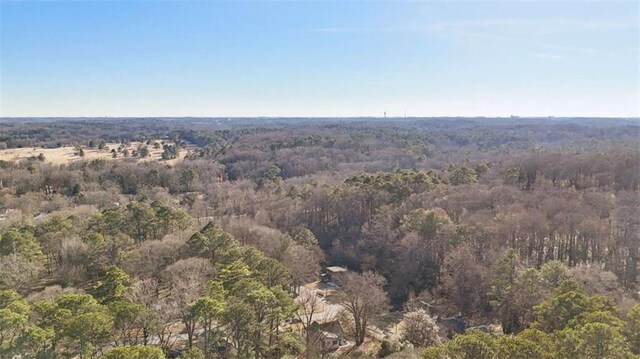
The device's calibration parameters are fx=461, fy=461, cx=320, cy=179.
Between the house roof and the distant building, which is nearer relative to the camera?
the distant building

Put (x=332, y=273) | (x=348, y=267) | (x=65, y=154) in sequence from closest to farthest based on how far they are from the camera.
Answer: (x=332, y=273), (x=348, y=267), (x=65, y=154)

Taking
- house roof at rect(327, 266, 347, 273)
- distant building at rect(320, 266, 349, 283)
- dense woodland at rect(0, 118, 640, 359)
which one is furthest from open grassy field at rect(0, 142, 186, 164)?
house roof at rect(327, 266, 347, 273)

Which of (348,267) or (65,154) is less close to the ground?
(65,154)

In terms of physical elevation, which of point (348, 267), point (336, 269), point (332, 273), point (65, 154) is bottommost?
point (348, 267)

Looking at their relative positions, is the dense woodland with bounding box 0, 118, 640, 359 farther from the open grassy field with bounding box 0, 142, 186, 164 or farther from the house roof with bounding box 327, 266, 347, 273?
the open grassy field with bounding box 0, 142, 186, 164

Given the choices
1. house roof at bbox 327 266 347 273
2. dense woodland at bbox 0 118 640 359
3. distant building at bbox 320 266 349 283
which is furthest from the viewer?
house roof at bbox 327 266 347 273

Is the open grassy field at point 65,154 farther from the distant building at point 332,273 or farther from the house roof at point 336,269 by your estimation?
the house roof at point 336,269

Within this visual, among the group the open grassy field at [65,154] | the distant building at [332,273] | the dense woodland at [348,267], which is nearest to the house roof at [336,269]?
the distant building at [332,273]

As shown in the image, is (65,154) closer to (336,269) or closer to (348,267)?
(348,267)

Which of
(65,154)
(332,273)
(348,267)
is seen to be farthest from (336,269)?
(65,154)
